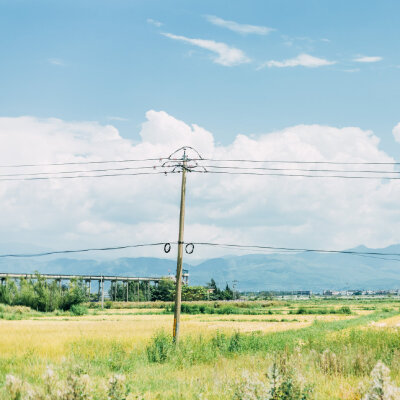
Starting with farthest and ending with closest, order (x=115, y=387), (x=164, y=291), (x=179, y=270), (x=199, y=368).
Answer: (x=164, y=291)
(x=179, y=270)
(x=199, y=368)
(x=115, y=387)

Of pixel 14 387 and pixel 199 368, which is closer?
pixel 14 387

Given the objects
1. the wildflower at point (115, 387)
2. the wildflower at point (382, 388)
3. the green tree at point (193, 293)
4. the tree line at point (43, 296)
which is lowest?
the green tree at point (193, 293)

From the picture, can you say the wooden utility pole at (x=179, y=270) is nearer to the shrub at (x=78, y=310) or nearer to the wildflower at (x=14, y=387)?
the wildflower at (x=14, y=387)

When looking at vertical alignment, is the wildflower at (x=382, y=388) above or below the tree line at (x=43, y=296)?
above

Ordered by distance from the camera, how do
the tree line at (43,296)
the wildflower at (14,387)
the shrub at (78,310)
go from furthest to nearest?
the tree line at (43,296) < the shrub at (78,310) < the wildflower at (14,387)

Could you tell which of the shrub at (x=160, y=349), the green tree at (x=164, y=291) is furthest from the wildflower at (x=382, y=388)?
the green tree at (x=164, y=291)

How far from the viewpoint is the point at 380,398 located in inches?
344

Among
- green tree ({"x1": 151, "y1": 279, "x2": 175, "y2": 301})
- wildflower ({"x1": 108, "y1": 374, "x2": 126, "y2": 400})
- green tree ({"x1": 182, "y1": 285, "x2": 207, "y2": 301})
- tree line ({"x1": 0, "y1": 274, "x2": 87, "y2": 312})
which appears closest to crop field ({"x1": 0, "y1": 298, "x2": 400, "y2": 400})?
wildflower ({"x1": 108, "y1": 374, "x2": 126, "y2": 400})

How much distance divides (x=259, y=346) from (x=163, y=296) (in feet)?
388

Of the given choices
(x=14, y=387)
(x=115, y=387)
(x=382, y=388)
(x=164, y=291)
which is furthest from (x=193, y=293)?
(x=382, y=388)

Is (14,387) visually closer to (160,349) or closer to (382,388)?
(382,388)

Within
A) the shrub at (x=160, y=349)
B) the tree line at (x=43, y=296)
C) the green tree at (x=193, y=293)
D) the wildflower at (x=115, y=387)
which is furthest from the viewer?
the green tree at (x=193, y=293)

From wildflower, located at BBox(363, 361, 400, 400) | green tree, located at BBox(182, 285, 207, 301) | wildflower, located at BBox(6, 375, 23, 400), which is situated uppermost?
wildflower, located at BBox(363, 361, 400, 400)

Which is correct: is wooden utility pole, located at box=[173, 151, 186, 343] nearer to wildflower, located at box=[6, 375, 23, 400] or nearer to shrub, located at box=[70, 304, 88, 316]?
wildflower, located at box=[6, 375, 23, 400]
